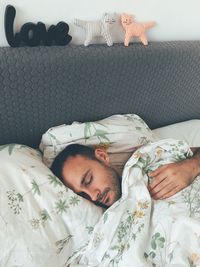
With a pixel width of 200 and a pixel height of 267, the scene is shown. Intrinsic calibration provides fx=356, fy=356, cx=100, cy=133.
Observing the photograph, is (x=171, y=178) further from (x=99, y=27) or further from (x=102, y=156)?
(x=99, y=27)

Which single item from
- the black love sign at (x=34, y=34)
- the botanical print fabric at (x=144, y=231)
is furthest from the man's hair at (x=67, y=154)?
the black love sign at (x=34, y=34)

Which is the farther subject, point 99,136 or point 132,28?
point 132,28

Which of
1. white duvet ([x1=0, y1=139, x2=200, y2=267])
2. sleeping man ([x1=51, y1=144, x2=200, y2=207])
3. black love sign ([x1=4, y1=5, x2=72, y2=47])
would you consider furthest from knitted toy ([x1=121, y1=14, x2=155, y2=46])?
white duvet ([x1=0, y1=139, x2=200, y2=267])

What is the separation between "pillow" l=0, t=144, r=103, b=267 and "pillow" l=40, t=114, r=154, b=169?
122 mm

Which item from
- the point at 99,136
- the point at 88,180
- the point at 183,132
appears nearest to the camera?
the point at 88,180

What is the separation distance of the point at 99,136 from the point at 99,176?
190mm

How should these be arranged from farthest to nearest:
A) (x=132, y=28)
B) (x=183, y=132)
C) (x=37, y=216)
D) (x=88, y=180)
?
(x=183, y=132) < (x=132, y=28) < (x=88, y=180) < (x=37, y=216)

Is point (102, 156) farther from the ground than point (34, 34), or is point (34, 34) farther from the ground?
point (34, 34)

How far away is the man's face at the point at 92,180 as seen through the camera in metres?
1.11

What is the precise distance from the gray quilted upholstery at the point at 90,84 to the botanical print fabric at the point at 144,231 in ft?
1.08

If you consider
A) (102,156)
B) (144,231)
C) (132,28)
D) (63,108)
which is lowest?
(144,231)

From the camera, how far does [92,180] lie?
1121 millimetres

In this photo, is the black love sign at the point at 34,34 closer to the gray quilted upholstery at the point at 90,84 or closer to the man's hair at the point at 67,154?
the gray quilted upholstery at the point at 90,84

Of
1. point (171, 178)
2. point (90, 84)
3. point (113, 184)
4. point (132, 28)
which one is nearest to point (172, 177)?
point (171, 178)
